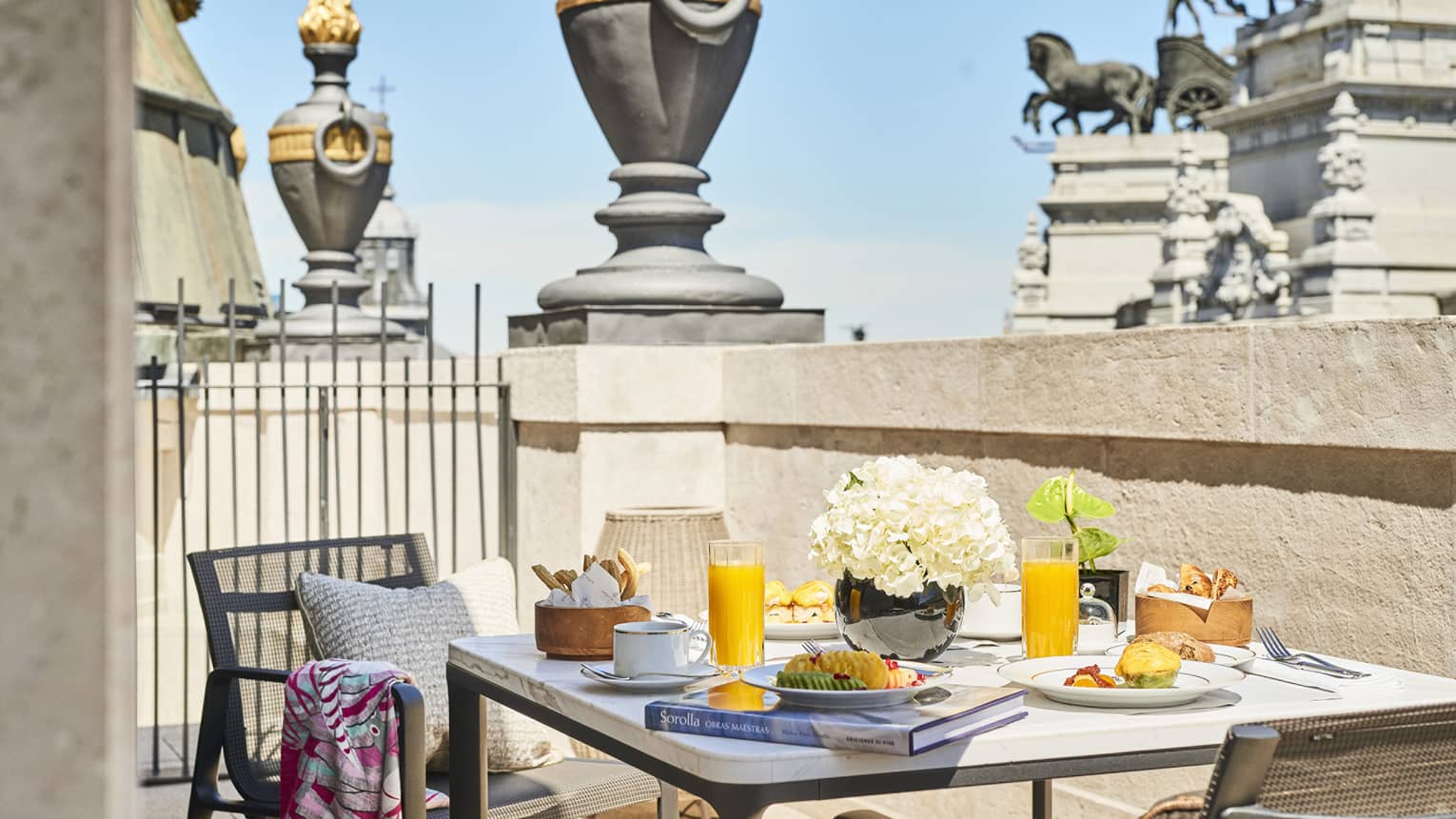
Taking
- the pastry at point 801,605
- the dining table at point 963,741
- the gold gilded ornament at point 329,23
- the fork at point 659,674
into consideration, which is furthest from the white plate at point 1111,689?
the gold gilded ornament at point 329,23

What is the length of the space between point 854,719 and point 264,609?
2075mm

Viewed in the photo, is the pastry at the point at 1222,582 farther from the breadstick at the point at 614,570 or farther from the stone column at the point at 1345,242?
the stone column at the point at 1345,242

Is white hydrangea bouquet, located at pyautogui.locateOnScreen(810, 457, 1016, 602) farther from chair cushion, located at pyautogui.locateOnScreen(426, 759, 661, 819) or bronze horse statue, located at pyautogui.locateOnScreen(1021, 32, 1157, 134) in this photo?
bronze horse statue, located at pyautogui.locateOnScreen(1021, 32, 1157, 134)

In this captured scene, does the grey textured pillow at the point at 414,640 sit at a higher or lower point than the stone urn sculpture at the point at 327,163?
lower

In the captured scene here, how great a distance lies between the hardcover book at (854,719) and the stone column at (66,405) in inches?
62.3

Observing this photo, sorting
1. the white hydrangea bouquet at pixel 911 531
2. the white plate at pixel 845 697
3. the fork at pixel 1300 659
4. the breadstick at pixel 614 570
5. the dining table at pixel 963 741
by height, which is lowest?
the dining table at pixel 963 741

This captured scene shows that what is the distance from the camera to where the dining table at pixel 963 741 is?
1.98m

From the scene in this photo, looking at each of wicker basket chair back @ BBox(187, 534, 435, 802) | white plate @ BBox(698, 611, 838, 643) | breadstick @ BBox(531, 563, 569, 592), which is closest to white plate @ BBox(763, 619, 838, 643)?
white plate @ BBox(698, 611, 838, 643)

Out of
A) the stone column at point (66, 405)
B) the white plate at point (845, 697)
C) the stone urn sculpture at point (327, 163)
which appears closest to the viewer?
the stone column at point (66, 405)

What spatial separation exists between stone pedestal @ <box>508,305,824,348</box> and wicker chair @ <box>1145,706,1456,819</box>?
3651 millimetres

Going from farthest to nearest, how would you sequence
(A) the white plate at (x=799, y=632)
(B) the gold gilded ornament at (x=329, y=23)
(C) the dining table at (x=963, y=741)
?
(B) the gold gilded ornament at (x=329, y=23) → (A) the white plate at (x=799, y=632) → (C) the dining table at (x=963, y=741)

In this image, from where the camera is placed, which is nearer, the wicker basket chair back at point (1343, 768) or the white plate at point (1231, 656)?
the wicker basket chair back at point (1343, 768)

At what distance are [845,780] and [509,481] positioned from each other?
3773mm

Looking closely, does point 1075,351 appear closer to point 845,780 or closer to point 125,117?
point 845,780
